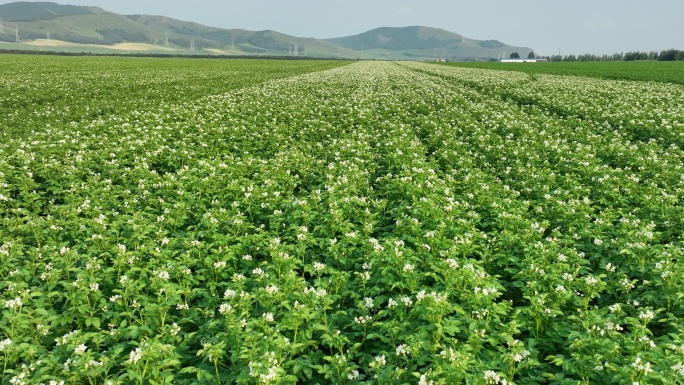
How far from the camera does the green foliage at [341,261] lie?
4691 mm

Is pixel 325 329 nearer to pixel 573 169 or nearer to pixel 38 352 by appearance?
pixel 38 352

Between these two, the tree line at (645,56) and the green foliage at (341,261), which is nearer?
the green foliage at (341,261)

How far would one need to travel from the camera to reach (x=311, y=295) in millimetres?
5590

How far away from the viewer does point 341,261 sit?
6883 mm

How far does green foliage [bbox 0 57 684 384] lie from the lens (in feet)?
15.4

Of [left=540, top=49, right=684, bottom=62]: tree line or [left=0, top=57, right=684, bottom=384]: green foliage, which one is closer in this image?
[left=0, top=57, right=684, bottom=384]: green foliage

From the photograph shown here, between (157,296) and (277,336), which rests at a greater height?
(277,336)

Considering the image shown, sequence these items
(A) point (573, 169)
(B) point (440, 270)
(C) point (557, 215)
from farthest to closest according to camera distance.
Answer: (A) point (573, 169), (C) point (557, 215), (B) point (440, 270)

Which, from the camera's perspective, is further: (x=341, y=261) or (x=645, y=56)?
(x=645, y=56)

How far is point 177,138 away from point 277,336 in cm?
1417

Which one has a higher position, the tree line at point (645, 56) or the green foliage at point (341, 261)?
the tree line at point (645, 56)

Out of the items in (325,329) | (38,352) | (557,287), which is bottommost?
(38,352)

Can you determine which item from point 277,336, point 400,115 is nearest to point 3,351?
point 277,336

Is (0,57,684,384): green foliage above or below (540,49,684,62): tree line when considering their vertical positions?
below
